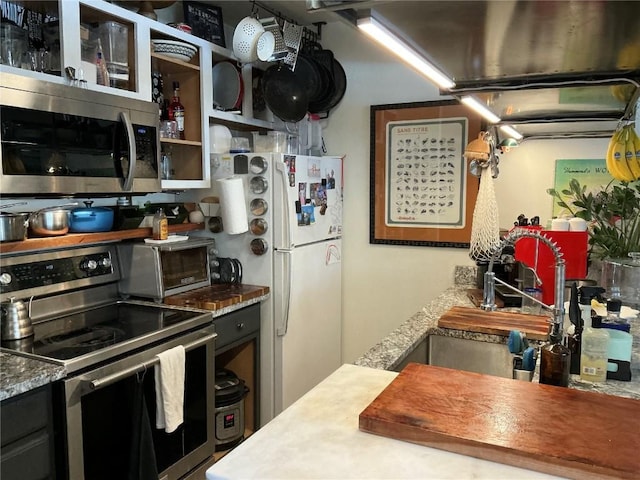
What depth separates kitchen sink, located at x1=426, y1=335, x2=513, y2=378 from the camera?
1.95 m

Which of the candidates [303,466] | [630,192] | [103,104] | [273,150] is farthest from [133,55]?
[630,192]

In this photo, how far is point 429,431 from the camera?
101 cm

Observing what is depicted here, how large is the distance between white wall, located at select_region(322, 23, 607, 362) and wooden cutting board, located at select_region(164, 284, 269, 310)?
0.95m

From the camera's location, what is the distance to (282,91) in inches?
120

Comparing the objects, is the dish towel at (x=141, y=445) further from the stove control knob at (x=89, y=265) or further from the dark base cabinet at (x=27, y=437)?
the stove control knob at (x=89, y=265)

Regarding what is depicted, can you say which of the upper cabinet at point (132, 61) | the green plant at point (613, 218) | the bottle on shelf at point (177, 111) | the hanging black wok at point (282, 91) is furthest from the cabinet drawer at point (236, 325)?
the green plant at point (613, 218)

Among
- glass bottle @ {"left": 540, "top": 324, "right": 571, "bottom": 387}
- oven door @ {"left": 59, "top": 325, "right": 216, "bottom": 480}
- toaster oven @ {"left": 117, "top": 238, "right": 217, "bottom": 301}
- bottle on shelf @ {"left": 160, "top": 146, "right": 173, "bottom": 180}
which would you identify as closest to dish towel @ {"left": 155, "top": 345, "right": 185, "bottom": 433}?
oven door @ {"left": 59, "top": 325, "right": 216, "bottom": 480}

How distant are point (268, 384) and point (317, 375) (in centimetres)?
46

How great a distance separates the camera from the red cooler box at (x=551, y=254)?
2.44 metres

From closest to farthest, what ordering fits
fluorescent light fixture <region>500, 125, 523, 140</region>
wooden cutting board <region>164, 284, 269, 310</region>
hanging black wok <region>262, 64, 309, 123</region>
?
wooden cutting board <region>164, 284, 269, 310</region> → fluorescent light fixture <region>500, 125, 523, 140</region> → hanging black wok <region>262, 64, 309, 123</region>

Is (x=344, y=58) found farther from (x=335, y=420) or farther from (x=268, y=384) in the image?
(x=335, y=420)

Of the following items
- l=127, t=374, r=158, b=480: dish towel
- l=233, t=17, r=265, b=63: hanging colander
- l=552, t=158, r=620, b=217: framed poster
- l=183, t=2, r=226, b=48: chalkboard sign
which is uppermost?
l=183, t=2, r=226, b=48: chalkboard sign

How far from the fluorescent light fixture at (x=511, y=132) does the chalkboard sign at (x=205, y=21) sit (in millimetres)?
1657

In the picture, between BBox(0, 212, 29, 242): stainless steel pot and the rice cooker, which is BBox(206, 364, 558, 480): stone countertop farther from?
the rice cooker
